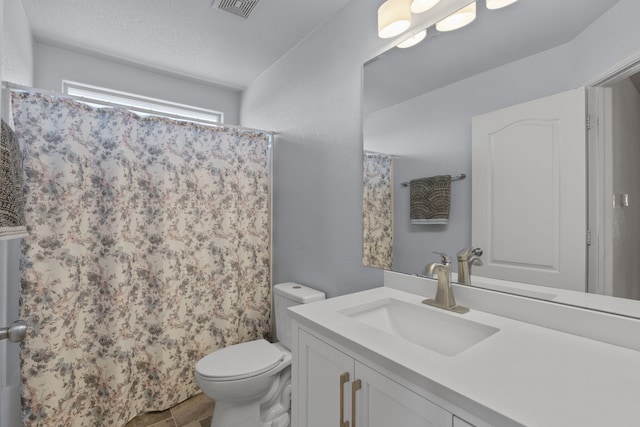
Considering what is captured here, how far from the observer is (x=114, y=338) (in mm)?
1769

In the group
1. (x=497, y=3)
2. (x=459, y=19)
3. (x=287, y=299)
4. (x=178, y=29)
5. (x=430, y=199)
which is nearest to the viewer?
(x=497, y=3)

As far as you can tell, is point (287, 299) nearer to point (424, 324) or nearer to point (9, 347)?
point (424, 324)

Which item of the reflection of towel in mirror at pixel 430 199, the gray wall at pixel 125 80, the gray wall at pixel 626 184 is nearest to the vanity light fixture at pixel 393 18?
the reflection of towel in mirror at pixel 430 199

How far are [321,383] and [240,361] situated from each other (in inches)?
30.4

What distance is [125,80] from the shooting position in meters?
2.45

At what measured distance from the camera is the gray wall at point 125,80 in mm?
2180

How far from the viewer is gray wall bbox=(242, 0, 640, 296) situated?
0.94m

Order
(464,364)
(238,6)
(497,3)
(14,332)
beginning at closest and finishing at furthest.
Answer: (464,364) < (14,332) < (497,3) < (238,6)

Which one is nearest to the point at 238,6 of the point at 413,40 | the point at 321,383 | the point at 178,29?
the point at 178,29

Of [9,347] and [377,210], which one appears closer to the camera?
[377,210]

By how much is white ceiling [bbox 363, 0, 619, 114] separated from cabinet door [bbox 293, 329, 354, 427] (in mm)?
1158

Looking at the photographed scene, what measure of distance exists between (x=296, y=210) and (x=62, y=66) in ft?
6.65

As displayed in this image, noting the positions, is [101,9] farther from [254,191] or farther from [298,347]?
[298,347]

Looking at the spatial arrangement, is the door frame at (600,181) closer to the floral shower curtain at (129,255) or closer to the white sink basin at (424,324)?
the white sink basin at (424,324)
